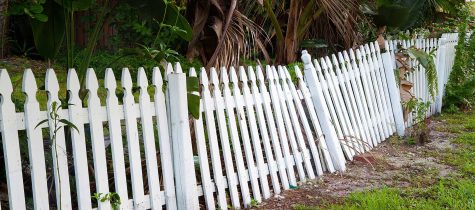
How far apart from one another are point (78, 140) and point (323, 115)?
290 cm

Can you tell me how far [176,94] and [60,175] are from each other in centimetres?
100

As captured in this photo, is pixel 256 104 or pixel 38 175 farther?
pixel 256 104

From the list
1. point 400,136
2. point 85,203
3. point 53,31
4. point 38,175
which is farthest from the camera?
point 400,136

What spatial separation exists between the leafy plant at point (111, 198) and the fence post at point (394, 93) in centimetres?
492

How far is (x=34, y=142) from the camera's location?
9.77 feet

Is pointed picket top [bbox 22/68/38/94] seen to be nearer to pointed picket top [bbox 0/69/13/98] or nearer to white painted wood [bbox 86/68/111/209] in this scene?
pointed picket top [bbox 0/69/13/98]

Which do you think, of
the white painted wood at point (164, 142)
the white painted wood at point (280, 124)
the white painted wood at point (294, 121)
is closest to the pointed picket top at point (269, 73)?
the white painted wood at point (280, 124)

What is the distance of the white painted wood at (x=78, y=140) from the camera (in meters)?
3.14

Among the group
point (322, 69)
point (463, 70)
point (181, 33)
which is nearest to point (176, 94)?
point (181, 33)

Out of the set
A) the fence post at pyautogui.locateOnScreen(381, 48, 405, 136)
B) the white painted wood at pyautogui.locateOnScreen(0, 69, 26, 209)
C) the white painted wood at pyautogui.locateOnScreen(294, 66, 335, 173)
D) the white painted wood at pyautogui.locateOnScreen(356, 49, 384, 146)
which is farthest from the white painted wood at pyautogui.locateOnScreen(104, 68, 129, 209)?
the fence post at pyautogui.locateOnScreen(381, 48, 405, 136)

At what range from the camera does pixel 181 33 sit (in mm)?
3834

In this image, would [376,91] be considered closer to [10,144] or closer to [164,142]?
[164,142]

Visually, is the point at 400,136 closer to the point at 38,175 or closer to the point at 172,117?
the point at 172,117

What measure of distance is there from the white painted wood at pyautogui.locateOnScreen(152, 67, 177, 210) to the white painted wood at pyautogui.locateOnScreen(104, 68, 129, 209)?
0.35 m
